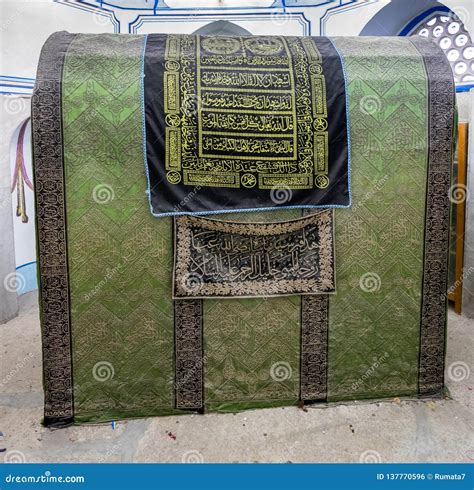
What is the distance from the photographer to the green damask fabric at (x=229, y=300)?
2971 mm

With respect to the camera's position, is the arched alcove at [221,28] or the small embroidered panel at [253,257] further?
the arched alcove at [221,28]

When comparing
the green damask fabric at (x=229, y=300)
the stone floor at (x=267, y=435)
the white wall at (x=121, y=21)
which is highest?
the white wall at (x=121, y=21)

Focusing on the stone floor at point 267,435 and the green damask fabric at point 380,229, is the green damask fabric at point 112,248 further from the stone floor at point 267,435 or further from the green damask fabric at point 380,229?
the green damask fabric at point 380,229

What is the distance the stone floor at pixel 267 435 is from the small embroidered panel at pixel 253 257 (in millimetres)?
843

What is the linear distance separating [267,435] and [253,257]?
1.13 metres

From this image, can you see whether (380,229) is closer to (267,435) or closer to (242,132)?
(242,132)

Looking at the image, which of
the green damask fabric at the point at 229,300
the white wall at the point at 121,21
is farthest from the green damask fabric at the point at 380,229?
the white wall at the point at 121,21

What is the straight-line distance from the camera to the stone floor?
2.81 metres

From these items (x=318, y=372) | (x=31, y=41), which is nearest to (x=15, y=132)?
(x=31, y=41)

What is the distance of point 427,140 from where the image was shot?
3168mm

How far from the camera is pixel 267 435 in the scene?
118 inches

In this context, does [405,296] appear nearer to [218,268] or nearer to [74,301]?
[218,268]

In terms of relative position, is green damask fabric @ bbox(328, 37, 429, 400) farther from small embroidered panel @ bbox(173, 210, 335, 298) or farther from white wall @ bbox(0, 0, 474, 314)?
white wall @ bbox(0, 0, 474, 314)

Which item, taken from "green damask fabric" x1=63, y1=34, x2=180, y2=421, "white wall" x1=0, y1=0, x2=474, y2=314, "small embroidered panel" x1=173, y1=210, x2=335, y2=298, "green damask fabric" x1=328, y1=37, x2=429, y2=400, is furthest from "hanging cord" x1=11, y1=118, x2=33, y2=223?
"green damask fabric" x1=328, y1=37, x2=429, y2=400
